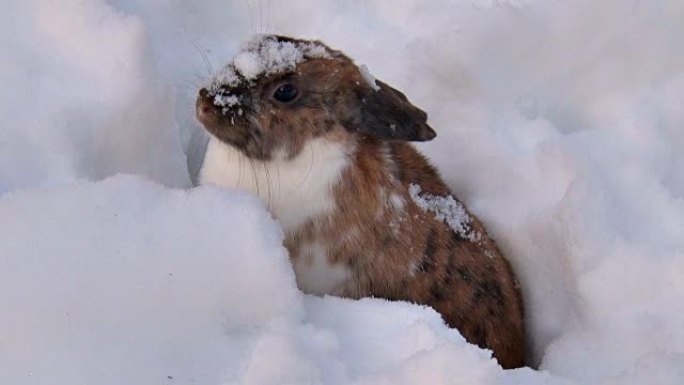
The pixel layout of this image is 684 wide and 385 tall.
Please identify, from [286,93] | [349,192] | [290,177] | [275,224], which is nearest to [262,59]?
[286,93]

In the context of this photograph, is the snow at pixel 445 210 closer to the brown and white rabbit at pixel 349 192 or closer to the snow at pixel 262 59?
the brown and white rabbit at pixel 349 192

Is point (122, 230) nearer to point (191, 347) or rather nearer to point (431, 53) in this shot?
point (191, 347)

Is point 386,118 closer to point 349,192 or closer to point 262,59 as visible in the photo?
point 349,192

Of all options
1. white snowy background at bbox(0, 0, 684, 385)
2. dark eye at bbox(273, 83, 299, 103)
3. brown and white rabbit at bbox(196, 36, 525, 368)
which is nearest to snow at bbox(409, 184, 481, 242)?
brown and white rabbit at bbox(196, 36, 525, 368)

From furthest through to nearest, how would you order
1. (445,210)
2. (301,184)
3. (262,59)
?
(445,210)
(301,184)
(262,59)

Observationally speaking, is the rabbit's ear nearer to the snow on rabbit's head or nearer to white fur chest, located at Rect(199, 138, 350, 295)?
the snow on rabbit's head

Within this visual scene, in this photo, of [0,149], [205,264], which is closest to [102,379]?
[205,264]
